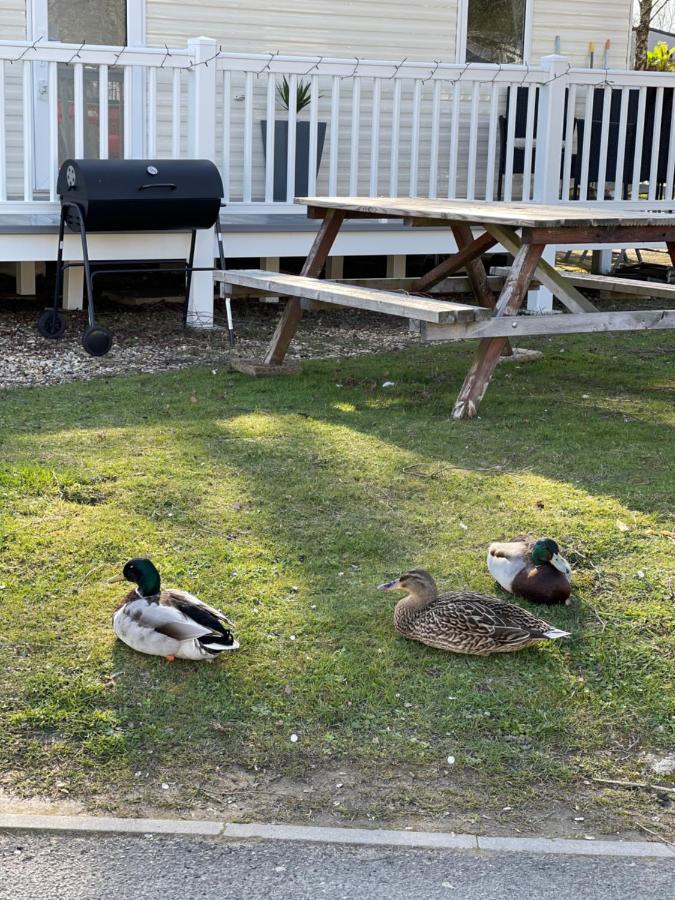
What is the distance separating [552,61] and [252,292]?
315 centimetres

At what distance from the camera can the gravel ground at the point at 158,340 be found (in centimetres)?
806

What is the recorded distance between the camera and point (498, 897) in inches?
111

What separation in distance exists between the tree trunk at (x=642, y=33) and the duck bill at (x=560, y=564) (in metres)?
13.8

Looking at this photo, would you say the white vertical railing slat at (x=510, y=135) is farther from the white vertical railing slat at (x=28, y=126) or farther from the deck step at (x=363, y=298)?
the white vertical railing slat at (x=28, y=126)

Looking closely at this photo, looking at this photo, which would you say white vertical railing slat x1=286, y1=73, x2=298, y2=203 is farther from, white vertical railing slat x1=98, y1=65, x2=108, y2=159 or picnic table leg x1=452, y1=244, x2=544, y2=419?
picnic table leg x1=452, y1=244, x2=544, y2=419

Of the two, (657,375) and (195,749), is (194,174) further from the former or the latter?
(195,749)

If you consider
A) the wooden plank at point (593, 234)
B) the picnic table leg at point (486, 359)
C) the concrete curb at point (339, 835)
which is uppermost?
the wooden plank at point (593, 234)

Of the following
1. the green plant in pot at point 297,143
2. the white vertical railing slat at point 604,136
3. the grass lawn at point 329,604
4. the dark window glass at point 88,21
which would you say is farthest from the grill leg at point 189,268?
the white vertical railing slat at point 604,136

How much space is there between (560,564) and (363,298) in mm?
2758

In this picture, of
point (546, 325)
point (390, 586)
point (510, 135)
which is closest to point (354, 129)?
point (510, 135)

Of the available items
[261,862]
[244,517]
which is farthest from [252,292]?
[261,862]

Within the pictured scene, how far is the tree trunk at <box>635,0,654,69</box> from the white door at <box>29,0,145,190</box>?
8.01 m

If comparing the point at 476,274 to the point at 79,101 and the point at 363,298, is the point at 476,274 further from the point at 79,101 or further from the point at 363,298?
the point at 79,101

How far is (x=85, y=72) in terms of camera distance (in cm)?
1061
